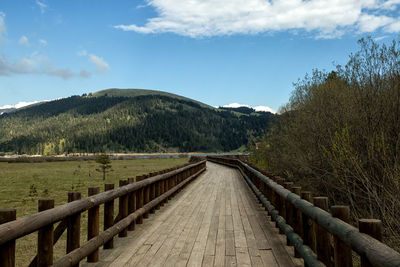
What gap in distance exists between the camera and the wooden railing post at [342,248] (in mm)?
3182

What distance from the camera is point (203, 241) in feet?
19.5

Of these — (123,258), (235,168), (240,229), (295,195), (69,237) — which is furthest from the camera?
(235,168)

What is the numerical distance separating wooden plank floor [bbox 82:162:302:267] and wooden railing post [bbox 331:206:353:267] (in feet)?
4.93

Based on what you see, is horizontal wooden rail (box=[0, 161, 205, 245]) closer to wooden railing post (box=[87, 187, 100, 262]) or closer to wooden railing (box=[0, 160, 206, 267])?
wooden railing (box=[0, 160, 206, 267])

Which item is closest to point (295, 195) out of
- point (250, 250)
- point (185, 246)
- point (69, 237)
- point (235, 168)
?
point (250, 250)

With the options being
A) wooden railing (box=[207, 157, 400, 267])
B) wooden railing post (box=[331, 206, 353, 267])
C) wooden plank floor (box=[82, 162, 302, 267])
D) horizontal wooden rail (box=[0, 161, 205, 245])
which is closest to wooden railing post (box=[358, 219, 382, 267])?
wooden railing (box=[207, 157, 400, 267])

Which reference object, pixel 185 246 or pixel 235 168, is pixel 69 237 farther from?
pixel 235 168

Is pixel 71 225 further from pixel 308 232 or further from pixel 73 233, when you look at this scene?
pixel 308 232

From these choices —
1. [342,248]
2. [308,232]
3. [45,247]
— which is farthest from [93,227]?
[342,248]

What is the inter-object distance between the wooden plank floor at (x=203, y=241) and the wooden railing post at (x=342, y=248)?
150 cm

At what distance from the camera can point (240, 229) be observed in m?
6.98

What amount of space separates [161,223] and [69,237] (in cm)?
364

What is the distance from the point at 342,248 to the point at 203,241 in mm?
3109

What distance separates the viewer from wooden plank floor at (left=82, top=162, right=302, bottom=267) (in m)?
4.82
